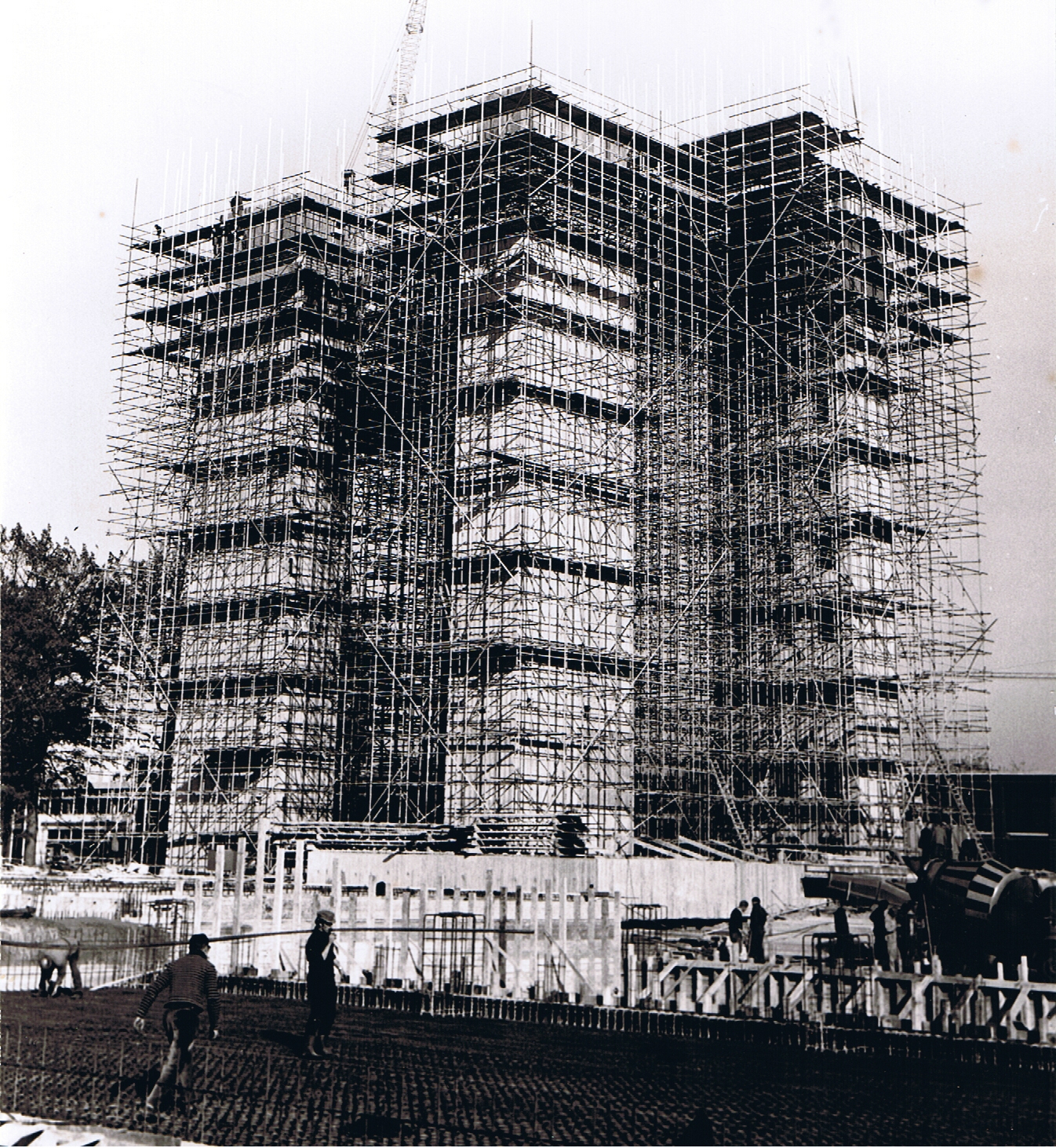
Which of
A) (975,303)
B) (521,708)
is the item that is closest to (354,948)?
(521,708)

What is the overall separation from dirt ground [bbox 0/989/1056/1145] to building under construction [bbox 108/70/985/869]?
2645 centimetres

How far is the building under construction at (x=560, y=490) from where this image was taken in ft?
161

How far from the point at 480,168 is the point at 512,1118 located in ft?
124

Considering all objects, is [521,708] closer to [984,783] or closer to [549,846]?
[549,846]

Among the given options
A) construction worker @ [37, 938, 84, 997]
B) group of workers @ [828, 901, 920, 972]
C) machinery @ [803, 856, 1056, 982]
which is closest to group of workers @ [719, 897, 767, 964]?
group of workers @ [828, 901, 920, 972]

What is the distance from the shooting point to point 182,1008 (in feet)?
51.1

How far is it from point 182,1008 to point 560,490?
111ft

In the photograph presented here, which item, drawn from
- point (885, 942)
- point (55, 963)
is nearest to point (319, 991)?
point (55, 963)

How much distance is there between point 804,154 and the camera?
53406 mm

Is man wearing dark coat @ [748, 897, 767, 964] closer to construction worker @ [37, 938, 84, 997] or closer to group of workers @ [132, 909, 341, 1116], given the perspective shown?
construction worker @ [37, 938, 84, 997]

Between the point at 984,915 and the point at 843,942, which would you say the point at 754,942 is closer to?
the point at 843,942

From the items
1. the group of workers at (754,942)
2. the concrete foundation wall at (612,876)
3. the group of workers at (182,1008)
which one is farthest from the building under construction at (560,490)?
the group of workers at (182,1008)

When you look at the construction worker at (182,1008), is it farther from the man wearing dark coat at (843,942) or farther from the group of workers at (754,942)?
the man wearing dark coat at (843,942)

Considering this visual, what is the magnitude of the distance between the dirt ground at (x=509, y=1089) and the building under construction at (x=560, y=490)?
26447 millimetres
